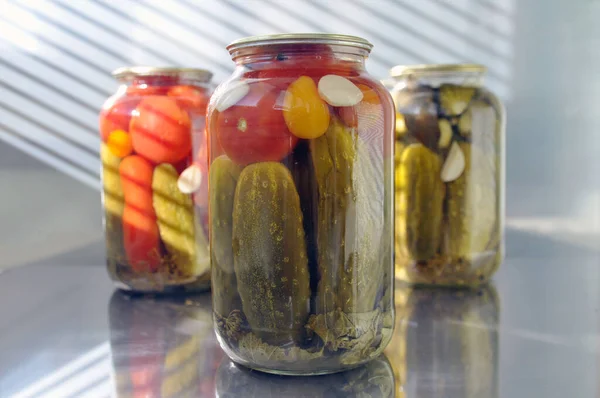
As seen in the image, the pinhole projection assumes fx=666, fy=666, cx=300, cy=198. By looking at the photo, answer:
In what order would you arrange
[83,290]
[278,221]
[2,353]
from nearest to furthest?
[278,221], [2,353], [83,290]

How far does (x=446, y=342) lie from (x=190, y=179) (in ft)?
1.31

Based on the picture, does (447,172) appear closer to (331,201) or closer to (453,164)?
(453,164)

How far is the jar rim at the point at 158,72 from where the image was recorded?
0.91 meters

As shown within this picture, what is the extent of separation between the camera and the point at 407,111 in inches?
36.7

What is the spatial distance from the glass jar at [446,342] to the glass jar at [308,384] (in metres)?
0.02

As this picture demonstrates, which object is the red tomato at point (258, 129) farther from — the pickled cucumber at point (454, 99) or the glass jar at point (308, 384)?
the pickled cucumber at point (454, 99)

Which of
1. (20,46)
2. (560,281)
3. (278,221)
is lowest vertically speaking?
(560,281)

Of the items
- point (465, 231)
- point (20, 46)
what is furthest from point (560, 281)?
point (20, 46)

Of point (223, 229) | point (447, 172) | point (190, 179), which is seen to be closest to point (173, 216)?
point (190, 179)

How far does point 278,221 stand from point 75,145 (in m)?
0.68

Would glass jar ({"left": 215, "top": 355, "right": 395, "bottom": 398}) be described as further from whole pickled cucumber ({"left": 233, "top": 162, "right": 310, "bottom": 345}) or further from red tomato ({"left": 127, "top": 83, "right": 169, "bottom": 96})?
red tomato ({"left": 127, "top": 83, "right": 169, "bottom": 96})

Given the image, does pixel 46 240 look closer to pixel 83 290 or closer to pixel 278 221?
pixel 83 290

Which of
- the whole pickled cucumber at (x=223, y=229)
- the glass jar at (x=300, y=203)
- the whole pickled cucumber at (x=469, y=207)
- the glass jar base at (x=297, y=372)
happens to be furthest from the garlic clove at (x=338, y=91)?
the whole pickled cucumber at (x=469, y=207)

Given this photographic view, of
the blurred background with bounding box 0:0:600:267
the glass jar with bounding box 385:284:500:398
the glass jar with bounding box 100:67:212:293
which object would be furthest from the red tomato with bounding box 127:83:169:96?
the glass jar with bounding box 385:284:500:398
